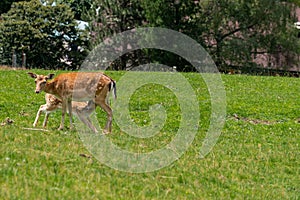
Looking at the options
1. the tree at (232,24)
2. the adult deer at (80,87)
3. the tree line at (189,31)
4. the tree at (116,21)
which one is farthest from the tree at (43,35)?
the adult deer at (80,87)

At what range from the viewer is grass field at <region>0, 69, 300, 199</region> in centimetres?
712

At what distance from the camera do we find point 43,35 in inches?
1395

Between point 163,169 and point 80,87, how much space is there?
13.6 ft

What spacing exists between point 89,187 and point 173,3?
96.7 ft

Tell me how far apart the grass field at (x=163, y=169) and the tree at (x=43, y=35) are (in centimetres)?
1887

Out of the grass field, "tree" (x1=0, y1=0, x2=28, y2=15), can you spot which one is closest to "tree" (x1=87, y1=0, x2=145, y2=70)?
"tree" (x1=0, y1=0, x2=28, y2=15)

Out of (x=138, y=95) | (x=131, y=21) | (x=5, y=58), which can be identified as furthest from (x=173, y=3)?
(x=138, y=95)

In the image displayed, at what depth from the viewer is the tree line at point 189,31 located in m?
35.6

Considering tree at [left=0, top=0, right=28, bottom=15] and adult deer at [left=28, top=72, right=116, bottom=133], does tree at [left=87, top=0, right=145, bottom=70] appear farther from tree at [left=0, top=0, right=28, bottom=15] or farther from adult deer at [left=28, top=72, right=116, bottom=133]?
adult deer at [left=28, top=72, right=116, bottom=133]

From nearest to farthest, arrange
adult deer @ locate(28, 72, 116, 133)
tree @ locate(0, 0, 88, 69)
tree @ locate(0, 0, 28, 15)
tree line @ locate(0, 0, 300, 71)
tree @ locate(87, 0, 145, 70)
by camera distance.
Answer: adult deer @ locate(28, 72, 116, 133)
tree @ locate(0, 0, 88, 69)
tree line @ locate(0, 0, 300, 71)
tree @ locate(87, 0, 145, 70)
tree @ locate(0, 0, 28, 15)

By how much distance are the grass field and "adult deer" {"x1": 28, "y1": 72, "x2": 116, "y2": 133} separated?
88 centimetres

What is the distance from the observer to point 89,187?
7074 millimetres

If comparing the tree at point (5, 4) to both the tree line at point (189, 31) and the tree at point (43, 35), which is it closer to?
the tree line at point (189, 31)

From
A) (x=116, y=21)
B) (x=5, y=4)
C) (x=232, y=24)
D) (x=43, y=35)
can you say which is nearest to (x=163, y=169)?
(x=43, y=35)
